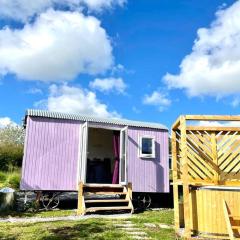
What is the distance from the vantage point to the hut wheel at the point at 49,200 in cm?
1154

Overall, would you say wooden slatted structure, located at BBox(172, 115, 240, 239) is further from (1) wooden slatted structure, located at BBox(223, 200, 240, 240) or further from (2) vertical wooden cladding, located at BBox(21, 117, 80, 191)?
(2) vertical wooden cladding, located at BBox(21, 117, 80, 191)

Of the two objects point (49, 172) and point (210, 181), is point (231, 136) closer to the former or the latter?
point (210, 181)

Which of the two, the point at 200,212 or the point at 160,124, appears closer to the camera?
the point at 200,212

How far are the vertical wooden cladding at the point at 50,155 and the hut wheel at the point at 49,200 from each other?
36cm

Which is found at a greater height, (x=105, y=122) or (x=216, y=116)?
(x=105, y=122)

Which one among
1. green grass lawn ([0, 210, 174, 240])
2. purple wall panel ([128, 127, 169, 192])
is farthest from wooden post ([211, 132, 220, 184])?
purple wall panel ([128, 127, 169, 192])

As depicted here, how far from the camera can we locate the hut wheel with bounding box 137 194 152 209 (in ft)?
42.5

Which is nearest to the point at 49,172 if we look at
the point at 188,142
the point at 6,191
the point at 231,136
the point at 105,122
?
the point at 6,191

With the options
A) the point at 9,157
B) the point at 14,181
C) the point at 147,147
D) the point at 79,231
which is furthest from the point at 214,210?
the point at 9,157

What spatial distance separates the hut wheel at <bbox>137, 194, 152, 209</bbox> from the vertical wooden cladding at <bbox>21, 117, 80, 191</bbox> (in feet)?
9.10

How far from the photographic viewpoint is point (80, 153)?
1200cm

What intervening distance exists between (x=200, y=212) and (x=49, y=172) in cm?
587

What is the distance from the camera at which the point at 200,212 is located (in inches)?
289

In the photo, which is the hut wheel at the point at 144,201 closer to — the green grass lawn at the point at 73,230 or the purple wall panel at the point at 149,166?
the purple wall panel at the point at 149,166
